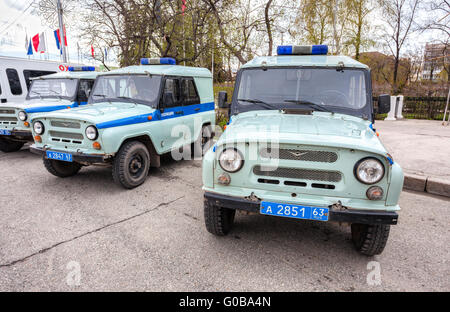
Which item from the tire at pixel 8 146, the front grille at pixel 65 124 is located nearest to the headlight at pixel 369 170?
the front grille at pixel 65 124

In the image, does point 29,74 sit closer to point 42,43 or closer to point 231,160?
point 231,160

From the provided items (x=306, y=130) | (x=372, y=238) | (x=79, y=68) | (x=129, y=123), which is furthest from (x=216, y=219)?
(x=79, y=68)

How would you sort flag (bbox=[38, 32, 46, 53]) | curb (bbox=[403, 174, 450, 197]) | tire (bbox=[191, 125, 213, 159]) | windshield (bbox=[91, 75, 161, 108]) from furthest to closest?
1. flag (bbox=[38, 32, 46, 53])
2. tire (bbox=[191, 125, 213, 159])
3. windshield (bbox=[91, 75, 161, 108])
4. curb (bbox=[403, 174, 450, 197])

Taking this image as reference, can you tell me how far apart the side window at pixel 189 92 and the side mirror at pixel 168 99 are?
0.54 m

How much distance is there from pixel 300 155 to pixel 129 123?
3211 millimetres

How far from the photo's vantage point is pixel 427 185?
488 centimetres

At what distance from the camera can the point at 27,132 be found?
6547 millimetres

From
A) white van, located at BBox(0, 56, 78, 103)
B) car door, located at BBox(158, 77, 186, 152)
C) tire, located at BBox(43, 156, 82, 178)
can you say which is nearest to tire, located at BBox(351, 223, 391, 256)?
car door, located at BBox(158, 77, 186, 152)

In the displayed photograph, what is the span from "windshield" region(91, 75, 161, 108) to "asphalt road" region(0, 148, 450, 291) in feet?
6.59

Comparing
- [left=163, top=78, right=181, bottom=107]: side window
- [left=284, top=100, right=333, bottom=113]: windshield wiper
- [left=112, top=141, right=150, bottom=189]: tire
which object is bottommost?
[left=112, top=141, right=150, bottom=189]: tire

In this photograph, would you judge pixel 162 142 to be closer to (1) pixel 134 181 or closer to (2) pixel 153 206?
(1) pixel 134 181

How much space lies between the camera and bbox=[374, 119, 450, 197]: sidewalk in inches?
192

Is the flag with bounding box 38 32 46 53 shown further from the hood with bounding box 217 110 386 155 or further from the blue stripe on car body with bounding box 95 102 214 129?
the hood with bounding box 217 110 386 155
